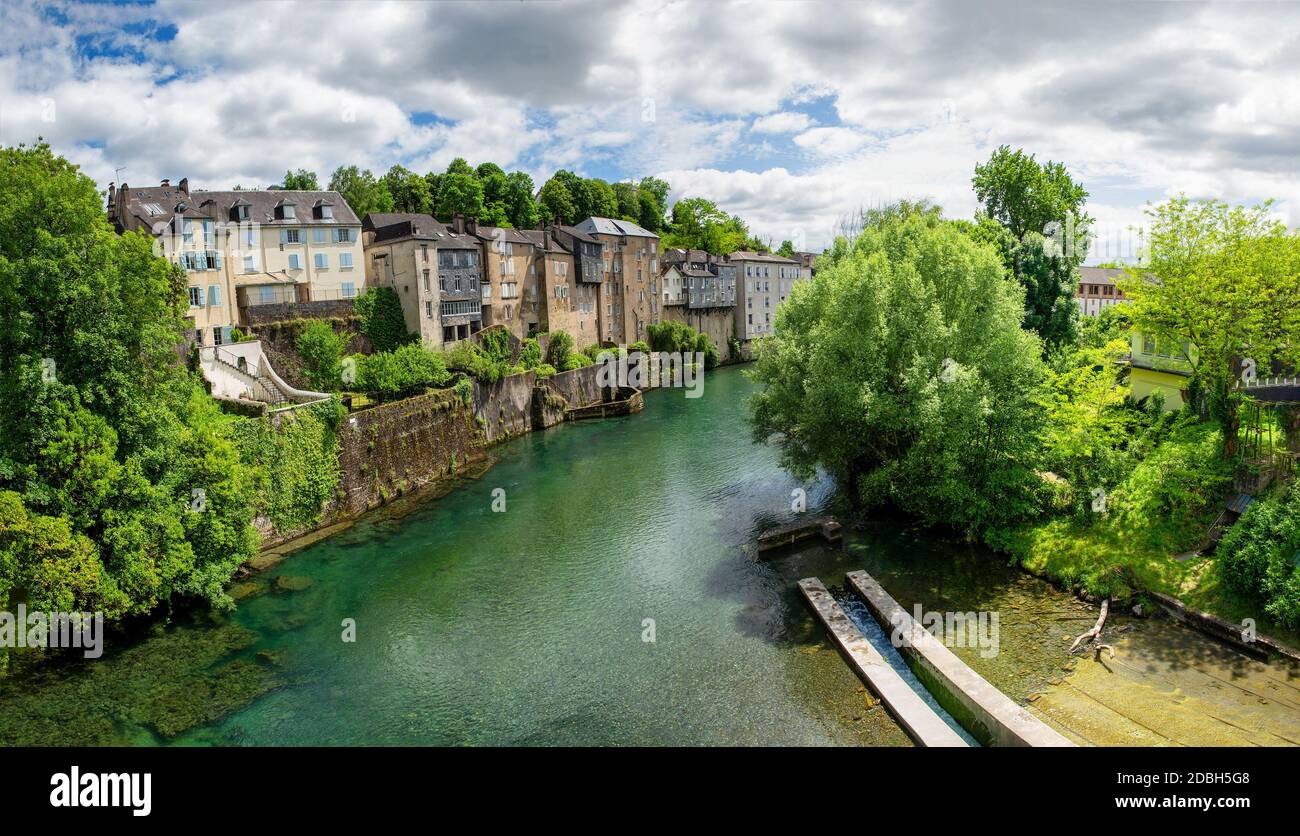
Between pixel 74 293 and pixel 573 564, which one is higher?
pixel 74 293

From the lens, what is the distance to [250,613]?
26.4 meters

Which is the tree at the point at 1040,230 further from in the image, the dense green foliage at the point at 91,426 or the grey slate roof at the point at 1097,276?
the dense green foliage at the point at 91,426

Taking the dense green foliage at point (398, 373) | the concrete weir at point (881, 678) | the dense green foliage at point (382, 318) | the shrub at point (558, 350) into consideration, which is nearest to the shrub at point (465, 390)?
the dense green foliage at point (398, 373)

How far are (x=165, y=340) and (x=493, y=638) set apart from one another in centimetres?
1435

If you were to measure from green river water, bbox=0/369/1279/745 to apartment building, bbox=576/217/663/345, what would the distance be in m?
44.4

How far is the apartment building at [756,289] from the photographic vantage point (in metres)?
97.1

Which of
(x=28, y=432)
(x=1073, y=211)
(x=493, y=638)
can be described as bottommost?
(x=493, y=638)

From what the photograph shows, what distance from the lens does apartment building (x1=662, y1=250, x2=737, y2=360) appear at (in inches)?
3472

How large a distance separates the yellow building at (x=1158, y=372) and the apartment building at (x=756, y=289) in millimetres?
56879

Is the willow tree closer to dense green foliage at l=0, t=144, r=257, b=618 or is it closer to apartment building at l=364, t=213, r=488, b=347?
dense green foliage at l=0, t=144, r=257, b=618

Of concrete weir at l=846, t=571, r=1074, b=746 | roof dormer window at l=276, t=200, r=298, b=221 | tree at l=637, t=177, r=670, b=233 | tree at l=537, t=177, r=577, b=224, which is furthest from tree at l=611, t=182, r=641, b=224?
concrete weir at l=846, t=571, r=1074, b=746

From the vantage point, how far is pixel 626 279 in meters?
80.6
